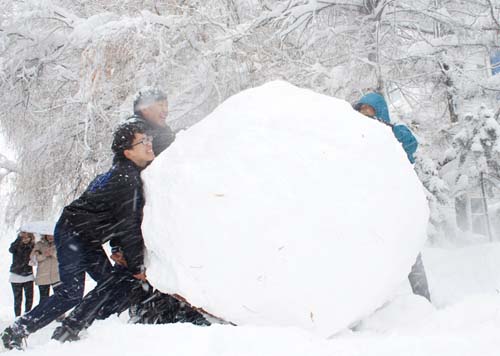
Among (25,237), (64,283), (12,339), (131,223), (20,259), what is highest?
(131,223)

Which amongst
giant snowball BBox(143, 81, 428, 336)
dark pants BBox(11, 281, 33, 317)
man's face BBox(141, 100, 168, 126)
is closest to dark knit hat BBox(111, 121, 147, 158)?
giant snowball BBox(143, 81, 428, 336)

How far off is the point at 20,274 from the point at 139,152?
468 cm

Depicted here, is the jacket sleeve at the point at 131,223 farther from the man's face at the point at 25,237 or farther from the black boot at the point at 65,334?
the man's face at the point at 25,237

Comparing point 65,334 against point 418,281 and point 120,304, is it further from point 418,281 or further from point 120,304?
point 418,281

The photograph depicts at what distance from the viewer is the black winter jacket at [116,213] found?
2639 millimetres

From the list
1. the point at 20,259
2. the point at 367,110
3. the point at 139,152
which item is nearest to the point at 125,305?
the point at 139,152

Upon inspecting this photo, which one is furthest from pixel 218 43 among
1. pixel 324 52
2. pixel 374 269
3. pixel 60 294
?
pixel 374 269

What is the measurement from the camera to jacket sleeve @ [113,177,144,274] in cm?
262

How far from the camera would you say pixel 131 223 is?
2.64 meters

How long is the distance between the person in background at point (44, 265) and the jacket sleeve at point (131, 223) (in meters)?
4.28

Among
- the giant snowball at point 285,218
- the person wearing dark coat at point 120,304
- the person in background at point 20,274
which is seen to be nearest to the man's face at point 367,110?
the giant snowball at point 285,218

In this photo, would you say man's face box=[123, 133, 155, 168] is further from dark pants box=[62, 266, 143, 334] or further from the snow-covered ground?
the snow-covered ground

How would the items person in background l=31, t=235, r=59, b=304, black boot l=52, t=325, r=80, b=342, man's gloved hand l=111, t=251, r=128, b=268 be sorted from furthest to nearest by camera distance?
person in background l=31, t=235, r=59, b=304 < man's gloved hand l=111, t=251, r=128, b=268 < black boot l=52, t=325, r=80, b=342

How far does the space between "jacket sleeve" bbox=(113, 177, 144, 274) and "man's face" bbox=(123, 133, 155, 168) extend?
25 cm
